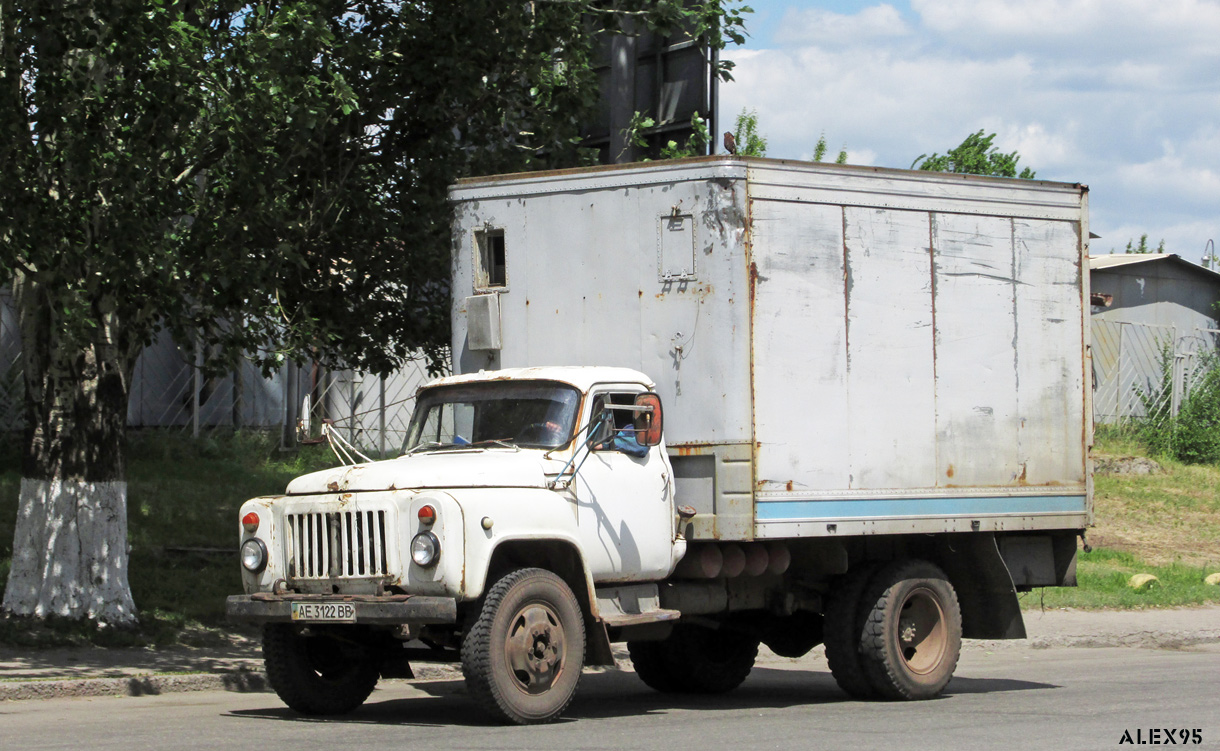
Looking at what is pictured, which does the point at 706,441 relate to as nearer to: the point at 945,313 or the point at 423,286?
the point at 945,313

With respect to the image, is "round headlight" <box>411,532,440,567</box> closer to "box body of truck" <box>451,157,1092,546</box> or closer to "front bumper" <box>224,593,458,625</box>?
"front bumper" <box>224,593,458,625</box>

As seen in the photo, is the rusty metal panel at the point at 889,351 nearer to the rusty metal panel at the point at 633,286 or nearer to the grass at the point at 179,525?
the rusty metal panel at the point at 633,286

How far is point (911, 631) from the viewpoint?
1110cm

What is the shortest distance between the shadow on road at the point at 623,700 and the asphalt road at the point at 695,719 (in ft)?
0.06

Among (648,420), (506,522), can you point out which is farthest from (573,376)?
(506,522)

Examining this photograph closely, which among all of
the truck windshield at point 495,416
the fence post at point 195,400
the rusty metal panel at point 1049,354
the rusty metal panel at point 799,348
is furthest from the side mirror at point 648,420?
the fence post at point 195,400

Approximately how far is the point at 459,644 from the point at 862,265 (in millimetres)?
4003

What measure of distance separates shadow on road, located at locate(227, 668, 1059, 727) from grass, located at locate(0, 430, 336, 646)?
2467 millimetres

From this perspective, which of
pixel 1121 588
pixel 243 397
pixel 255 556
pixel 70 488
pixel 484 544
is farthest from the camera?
pixel 243 397

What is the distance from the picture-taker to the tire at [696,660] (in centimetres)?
1188

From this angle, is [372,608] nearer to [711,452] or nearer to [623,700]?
[711,452]

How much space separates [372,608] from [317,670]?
54.7 inches

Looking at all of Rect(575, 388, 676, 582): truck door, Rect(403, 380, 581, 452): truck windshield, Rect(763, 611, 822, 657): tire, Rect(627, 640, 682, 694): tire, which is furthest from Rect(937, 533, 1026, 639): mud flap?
Rect(403, 380, 581, 452): truck windshield

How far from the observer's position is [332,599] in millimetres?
8844
